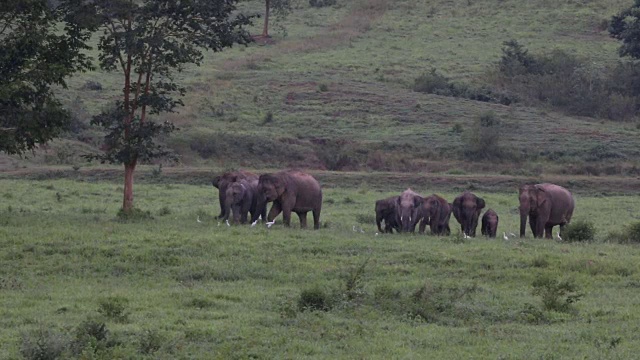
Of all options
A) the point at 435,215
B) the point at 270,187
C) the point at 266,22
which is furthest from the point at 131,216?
the point at 266,22

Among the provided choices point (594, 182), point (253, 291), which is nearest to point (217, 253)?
point (253, 291)

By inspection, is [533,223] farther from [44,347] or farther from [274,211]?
[44,347]

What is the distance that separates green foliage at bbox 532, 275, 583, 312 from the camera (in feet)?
55.5

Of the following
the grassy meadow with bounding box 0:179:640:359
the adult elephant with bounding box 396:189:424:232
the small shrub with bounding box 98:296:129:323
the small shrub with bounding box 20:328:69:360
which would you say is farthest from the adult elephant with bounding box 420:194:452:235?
the small shrub with bounding box 20:328:69:360

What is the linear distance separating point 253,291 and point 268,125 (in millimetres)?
36406

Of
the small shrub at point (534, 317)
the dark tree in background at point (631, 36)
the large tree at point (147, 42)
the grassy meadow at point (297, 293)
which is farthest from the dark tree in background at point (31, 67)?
the dark tree in background at point (631, 36)

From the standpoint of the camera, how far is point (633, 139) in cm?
5297

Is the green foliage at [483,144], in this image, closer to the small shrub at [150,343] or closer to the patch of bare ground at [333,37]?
the patch of bare ground at [333,37]

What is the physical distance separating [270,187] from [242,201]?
966 mm

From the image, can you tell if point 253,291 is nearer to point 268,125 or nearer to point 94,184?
point 94,184

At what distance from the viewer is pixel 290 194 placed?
27.7m

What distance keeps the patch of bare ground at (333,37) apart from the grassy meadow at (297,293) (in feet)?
134

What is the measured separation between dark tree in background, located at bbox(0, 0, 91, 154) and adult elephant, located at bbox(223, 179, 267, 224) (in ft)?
14.1

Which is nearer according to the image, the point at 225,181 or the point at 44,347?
the point at 44,347
